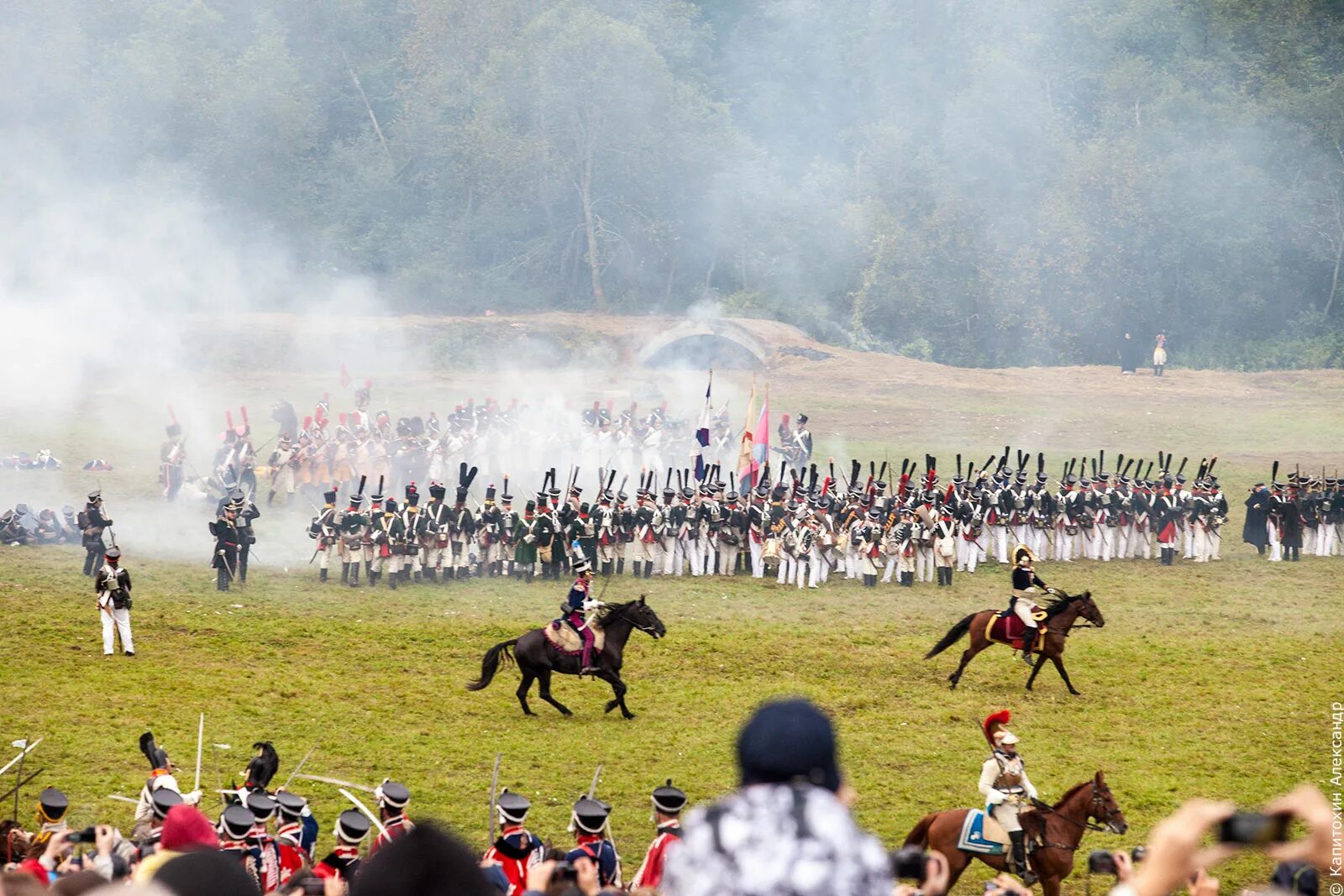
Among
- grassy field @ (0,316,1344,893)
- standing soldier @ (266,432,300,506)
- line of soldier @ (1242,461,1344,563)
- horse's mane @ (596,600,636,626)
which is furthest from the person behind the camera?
standing soldier @ (266,432,300,506)

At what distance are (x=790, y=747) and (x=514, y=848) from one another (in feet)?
17.5

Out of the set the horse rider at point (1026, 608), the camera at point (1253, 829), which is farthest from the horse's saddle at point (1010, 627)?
the camera at point (1253, 829)

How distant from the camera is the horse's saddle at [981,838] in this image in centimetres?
1130

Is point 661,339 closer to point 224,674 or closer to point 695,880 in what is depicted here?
point 224,674

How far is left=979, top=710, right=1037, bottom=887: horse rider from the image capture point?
1134cm

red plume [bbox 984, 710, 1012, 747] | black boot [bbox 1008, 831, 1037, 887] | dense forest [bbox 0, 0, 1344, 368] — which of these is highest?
dense forest [bbox 0, 0, 1344, 368]

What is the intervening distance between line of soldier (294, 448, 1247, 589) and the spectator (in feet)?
68.3

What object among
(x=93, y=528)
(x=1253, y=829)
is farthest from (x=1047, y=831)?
(x=93, y=528)

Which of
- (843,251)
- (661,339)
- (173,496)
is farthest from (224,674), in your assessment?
(843,251)

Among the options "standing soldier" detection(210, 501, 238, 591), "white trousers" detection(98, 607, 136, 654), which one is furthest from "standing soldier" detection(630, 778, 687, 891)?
"standing soldier" detection(210, 501, 238, 591)

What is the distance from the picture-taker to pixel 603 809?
8.90 meters

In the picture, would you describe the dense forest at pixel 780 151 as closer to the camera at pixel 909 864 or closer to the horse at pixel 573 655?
the horse at pixel 573 655

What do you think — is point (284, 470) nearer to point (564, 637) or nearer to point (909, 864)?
point (564, 637)

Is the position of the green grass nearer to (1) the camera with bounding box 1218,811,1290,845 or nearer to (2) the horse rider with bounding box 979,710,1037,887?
(2) the horse rider with bounding box 979,710,1037,887
